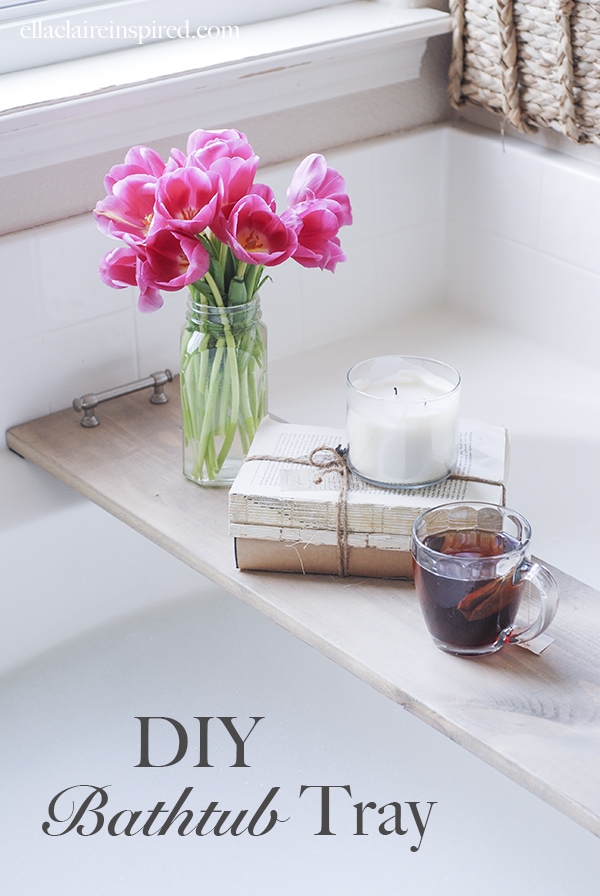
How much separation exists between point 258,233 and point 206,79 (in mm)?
332

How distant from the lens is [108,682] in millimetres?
1192

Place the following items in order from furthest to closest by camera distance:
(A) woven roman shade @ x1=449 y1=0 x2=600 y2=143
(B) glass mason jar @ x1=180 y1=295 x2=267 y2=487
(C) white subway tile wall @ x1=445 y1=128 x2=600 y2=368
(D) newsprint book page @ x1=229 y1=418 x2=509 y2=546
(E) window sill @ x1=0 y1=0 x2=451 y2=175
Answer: (C) white subway tile wall @ x1=445 y1=128 x2=600 y2=368
(A) woven roman shade @ x1=449 y1=0 x2=600 y2=143
(E) window sill @ x1=0 y1=0 x2=451 y2=175
(B) glass mason jar @ x1=180 y1=295 x2=267 y2=487
(D) newsprint book page @ x1=229 y1=418 x2=509 y2=546

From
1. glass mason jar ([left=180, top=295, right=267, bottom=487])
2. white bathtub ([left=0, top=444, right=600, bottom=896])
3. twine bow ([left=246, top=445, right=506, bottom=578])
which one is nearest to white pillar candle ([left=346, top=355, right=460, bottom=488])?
twine bow ([left=246, top=445, right=506, bottom=578])

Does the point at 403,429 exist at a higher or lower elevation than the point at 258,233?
lower

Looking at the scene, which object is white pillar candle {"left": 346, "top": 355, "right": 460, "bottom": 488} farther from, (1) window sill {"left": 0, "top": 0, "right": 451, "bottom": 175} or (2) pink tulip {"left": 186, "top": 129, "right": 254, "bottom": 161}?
(1) window sill {"left": 0, "top": 0, "right": 451, "bottom": 175}

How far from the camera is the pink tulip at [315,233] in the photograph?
0.95m

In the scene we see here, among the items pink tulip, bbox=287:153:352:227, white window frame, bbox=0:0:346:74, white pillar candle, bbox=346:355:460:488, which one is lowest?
white pillar candle, bbox=346:355:460:488

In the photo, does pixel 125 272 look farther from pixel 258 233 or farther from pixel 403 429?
pixel 403 429

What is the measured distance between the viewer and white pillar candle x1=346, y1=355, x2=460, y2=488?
0.91 metres

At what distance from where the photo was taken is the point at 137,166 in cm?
97

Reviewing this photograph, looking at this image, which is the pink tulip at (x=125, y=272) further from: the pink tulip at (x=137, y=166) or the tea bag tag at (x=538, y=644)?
the tea bag tag at (x=538, y=644)

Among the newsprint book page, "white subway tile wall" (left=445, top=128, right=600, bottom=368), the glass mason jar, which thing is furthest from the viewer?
"white subway tile wall" (left=445, top=128, right=600, bottom=368)

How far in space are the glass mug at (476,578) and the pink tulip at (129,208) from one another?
0.35 m

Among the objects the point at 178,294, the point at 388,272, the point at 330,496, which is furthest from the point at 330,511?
the point at 388,272
